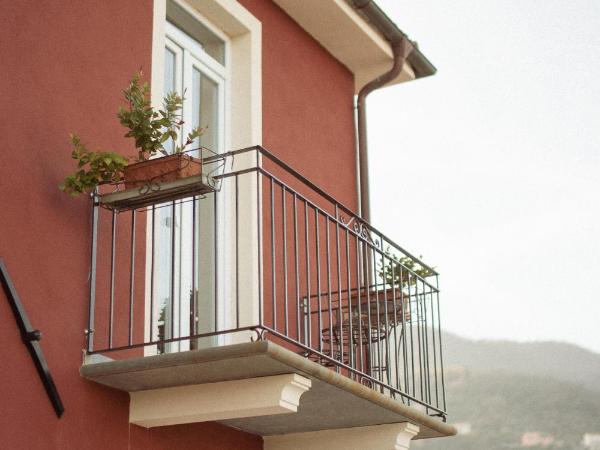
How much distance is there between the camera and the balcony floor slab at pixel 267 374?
6289mm

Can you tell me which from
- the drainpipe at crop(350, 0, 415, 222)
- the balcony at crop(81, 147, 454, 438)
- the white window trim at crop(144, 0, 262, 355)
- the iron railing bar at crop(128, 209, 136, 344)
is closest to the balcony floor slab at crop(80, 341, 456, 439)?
the balcony at crop(81, 147, 454, 438)

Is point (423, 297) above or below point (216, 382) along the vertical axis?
above

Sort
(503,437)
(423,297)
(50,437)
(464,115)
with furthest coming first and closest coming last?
(464,115) < (503,437) < (423,297) < (50,437)

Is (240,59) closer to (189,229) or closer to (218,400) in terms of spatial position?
(189,229)

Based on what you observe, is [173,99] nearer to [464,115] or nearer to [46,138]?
[46,138]

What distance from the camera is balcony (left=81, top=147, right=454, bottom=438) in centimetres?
656

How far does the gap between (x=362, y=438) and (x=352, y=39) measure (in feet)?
13.0

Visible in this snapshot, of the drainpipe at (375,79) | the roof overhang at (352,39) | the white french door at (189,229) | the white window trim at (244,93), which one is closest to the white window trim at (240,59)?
the white window trim at (244,93)

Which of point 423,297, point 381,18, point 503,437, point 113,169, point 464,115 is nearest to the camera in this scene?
point 113,169

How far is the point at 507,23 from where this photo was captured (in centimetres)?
3706

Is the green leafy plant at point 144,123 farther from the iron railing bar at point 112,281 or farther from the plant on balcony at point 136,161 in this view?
the iron railing bar at point 112,281

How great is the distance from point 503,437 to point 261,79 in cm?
2443

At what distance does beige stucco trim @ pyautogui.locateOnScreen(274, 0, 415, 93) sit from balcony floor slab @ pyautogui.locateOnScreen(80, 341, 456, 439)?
3708 millimetres

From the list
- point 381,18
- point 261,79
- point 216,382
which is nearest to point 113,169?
point 216,382
